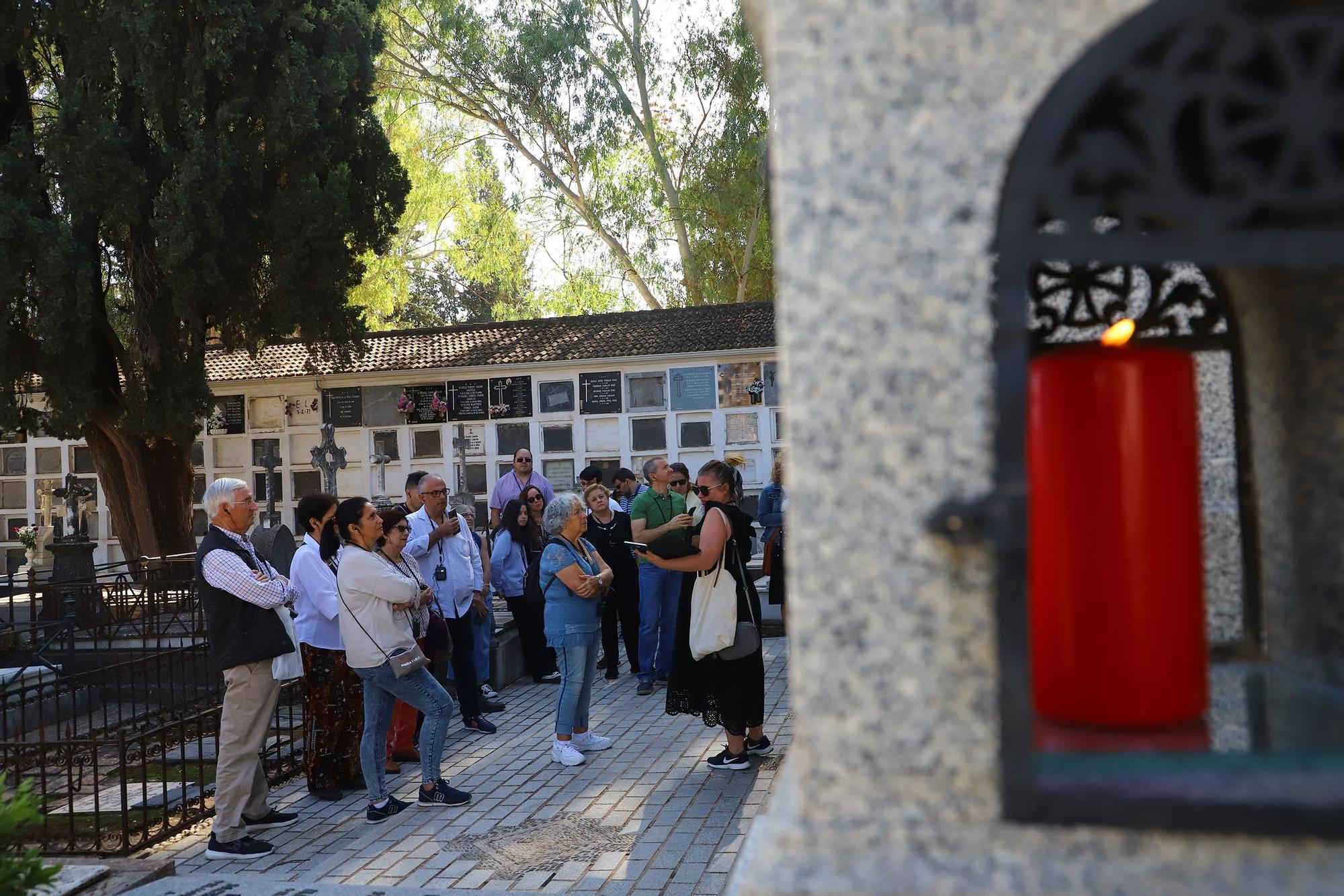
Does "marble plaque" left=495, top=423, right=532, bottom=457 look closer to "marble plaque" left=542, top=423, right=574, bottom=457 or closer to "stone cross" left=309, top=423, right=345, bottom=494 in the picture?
"marble plaque" left=542, top=423, right=574, bottom=457

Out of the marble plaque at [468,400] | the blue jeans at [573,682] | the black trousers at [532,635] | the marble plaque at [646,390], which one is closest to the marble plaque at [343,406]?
the marble plaque at [468,400]

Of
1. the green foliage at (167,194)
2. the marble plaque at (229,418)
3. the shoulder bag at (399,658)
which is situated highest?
the green foliage at (167,194)

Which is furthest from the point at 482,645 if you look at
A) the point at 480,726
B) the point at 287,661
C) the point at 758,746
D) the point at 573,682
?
the point at 287,661

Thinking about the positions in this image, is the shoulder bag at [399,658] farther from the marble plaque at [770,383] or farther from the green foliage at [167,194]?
the marble plaque at [770,383]

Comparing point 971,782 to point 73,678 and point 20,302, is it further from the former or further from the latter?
point 20,302

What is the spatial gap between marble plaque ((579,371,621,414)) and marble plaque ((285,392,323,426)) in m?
4.91

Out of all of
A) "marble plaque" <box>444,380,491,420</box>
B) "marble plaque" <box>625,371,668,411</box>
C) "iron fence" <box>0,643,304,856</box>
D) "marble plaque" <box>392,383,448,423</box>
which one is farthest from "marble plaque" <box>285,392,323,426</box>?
"iron fence" <box>0,643,304,856</box>

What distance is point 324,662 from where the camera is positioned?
21.5ft

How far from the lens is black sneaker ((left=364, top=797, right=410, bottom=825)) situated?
19.6ft

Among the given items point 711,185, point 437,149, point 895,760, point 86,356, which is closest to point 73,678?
point 895,760

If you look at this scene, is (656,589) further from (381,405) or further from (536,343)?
(381,405)

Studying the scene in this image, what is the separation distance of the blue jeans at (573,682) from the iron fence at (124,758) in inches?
63.9

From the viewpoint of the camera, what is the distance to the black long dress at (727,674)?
6430 mm

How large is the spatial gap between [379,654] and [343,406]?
14233 mm
